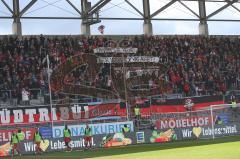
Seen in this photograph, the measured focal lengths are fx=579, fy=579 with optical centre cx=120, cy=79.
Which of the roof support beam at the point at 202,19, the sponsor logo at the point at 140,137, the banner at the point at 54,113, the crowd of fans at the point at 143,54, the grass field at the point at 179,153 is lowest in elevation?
the sponsor logo at the point at 140,137

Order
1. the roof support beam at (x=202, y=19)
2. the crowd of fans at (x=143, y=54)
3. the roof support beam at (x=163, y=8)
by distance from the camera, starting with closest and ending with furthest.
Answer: the crowd of fans at (x=143, y=54) → the roof support beam at (x=163, y=8) → the roof support beam at (x=202, y=19)

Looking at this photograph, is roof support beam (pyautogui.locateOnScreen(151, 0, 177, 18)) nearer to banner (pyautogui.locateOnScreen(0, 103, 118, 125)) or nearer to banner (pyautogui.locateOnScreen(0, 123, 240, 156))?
banner (pyautogui.locateOnScreen(0, 123, 240, 156))

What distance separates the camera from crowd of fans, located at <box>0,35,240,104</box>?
3878 centimetres

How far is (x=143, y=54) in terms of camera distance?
47125 millimetres

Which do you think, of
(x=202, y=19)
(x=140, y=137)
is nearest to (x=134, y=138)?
(x=140, y=137)

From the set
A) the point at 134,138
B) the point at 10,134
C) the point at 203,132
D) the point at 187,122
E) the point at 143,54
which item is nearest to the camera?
the point at 10,134

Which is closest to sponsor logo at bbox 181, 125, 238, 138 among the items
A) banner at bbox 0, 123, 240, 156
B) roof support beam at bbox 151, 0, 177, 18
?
banner at bbox 0, 123, 240, 156

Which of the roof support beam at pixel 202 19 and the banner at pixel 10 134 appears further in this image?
the roof support beam at pixel 202 19

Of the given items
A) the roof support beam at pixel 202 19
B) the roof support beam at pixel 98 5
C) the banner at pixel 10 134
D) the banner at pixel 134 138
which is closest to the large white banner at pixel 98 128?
the banner at pixel 134 138

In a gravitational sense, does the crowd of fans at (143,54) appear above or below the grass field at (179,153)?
above

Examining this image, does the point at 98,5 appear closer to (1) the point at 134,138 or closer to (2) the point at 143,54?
(2) the point at 143,54

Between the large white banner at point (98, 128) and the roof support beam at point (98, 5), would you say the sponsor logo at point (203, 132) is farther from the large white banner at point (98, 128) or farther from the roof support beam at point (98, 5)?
the roof support beam at point (98, 5)

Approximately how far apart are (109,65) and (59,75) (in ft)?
14.4

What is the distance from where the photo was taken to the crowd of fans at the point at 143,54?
38.8m
